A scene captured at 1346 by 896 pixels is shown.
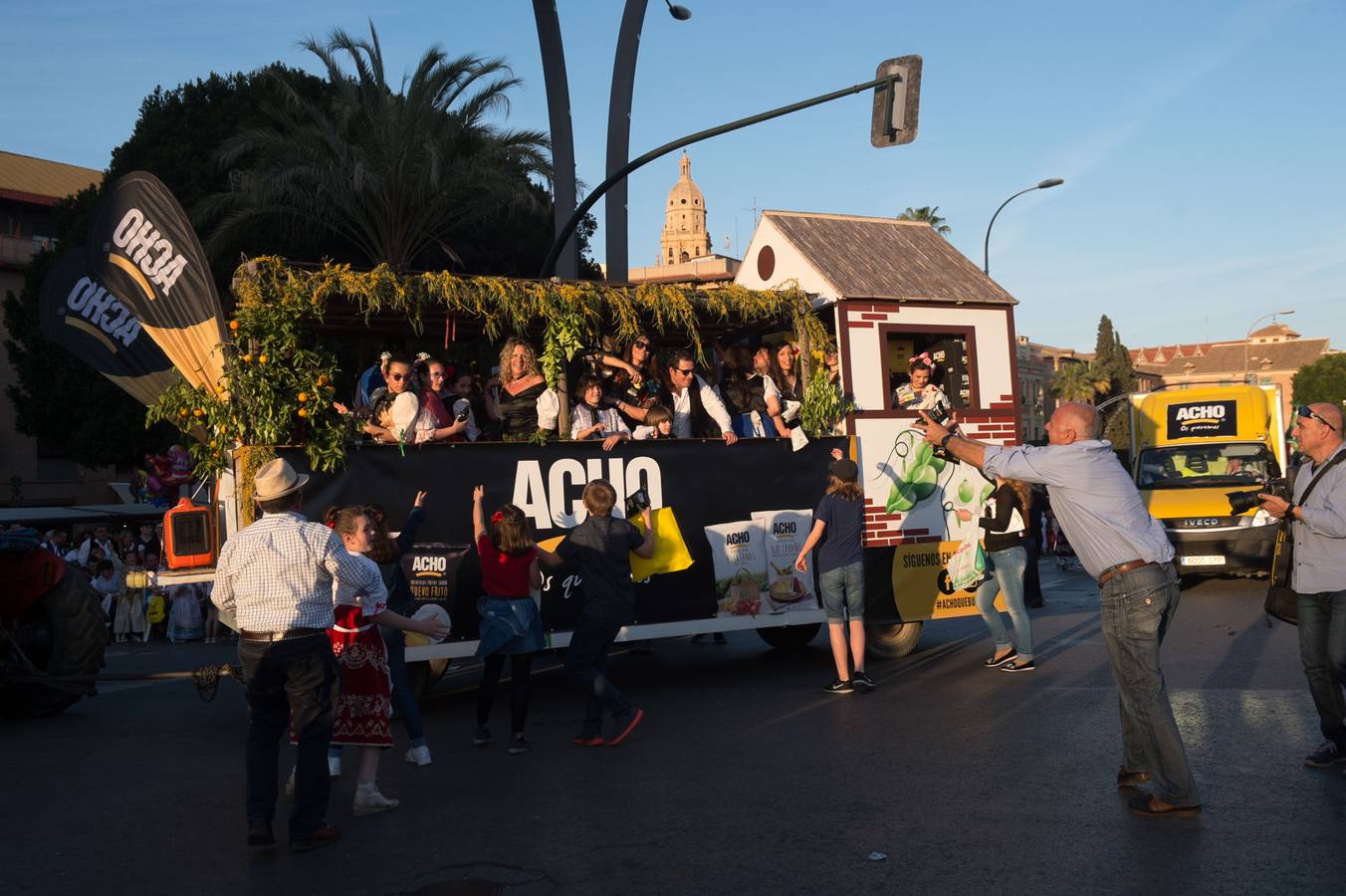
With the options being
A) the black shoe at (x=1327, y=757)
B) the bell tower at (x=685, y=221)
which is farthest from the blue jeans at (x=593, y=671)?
the bell tower at (x=685, y=221)

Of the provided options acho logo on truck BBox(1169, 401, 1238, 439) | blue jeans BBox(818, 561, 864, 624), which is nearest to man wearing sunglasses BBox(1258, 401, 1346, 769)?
blue jeans BBox(818, 561, 864, 624)

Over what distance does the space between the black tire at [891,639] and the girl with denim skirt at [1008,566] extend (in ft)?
2.72

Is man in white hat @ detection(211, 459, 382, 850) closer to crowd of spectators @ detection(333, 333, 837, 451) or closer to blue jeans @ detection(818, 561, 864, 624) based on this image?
crowd of spectators @ detection(333, 333, 837, 451)

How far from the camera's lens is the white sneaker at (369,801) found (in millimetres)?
6086

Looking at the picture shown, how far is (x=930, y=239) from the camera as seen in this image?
12.5 m

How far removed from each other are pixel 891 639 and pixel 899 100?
6558 millimetres

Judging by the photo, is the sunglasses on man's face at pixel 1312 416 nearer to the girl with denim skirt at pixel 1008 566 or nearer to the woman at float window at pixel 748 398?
the girl with denim skirt at pixel 1008 566

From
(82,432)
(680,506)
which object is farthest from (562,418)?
(82,432)

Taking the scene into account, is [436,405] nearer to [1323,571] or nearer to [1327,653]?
[1323,571]

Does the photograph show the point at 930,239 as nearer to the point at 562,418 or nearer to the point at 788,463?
the point at 788,463

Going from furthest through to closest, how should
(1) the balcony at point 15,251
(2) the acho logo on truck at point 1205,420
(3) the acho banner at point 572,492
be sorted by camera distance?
(1) the balcony at point 15,251, (2) the acho logo on truck at point 1205,420, (3) the acho banner at point 572,492

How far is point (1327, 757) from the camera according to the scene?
6.22m

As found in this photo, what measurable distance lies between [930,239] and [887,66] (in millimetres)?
2608

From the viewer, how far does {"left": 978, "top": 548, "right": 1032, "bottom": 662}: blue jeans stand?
998cm
